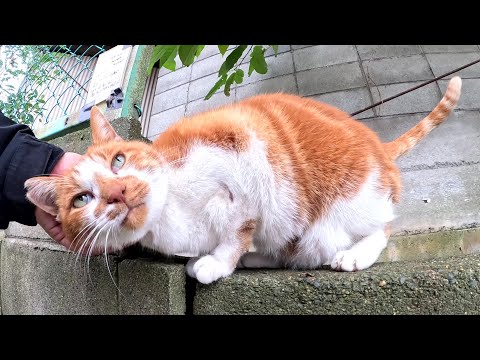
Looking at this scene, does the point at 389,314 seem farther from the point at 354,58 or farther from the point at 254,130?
the point at 354,58

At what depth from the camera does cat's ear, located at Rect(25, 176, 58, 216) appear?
1333 mm

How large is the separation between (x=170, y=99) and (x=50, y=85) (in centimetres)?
162

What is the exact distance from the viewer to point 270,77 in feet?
12.6

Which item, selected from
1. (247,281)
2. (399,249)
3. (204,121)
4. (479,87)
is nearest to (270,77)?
(479,87)

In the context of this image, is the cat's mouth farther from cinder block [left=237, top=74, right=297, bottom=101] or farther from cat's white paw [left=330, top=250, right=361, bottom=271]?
cinder block [left=237, top=74, right=297, bottom=101]

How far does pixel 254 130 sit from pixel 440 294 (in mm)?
809

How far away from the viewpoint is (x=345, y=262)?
1.44m

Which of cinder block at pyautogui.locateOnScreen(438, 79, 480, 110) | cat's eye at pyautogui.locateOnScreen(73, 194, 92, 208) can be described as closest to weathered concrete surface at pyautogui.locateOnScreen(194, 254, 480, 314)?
cat's eye at pyautogui.locateOnScreen(73, 194, 92, 208)

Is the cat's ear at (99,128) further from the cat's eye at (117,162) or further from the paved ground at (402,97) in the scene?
the paved ground at (402,97)

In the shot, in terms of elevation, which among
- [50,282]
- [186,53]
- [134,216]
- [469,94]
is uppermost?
[186,53]

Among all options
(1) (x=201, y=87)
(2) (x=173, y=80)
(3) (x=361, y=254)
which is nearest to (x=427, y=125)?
(3) (x=361, y=254)

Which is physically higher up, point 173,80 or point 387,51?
point 387,51

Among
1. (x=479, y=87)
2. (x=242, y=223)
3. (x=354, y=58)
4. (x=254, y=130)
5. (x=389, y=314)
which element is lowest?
(x=479, y=87)

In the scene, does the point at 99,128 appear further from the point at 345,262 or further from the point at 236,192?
the point at 345,262
